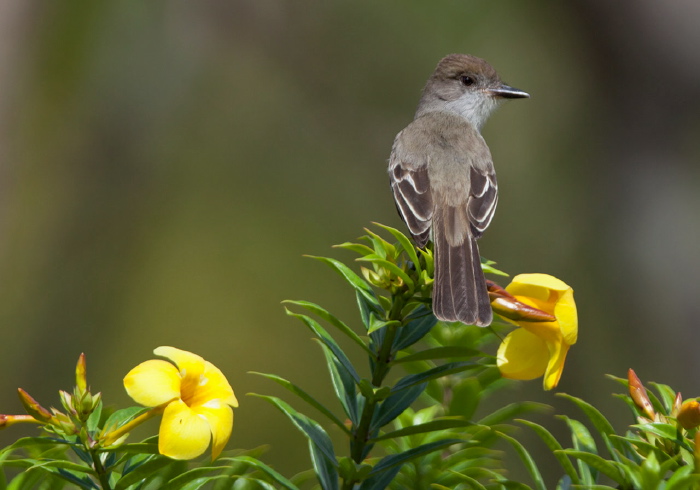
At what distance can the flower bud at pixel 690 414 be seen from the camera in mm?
1198

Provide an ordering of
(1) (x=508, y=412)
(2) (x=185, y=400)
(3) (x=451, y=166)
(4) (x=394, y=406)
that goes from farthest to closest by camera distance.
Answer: (3) (x=451, y=166), (1) (x=508, y=412), (4) (x=394, y=406), (2) (x=185, y=400)

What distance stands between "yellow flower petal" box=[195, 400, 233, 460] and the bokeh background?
364 cm

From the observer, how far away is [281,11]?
257 inches

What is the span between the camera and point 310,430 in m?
1.22

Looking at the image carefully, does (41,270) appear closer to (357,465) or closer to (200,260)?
(200,260)

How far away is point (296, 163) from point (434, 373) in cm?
482

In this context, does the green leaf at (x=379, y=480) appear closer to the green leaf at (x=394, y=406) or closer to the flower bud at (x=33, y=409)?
the green leaf at (x=394, y=406)

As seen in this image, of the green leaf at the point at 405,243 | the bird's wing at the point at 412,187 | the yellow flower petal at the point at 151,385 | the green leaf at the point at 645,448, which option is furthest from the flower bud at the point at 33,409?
the bird's wing at the point at 412,187

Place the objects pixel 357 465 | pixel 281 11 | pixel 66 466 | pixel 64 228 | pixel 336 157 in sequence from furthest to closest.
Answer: pixel 281 11 < pixel 336 157 < pixel 64 228 < pixel 357 465 < pixel 66 466

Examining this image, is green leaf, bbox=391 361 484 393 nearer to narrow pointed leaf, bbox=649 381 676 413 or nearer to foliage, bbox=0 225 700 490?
foliage, bbox=0 225 700 490

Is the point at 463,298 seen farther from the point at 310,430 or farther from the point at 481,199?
the point at 481,199

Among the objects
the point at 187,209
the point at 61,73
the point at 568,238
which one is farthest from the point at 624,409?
the point at 61,73

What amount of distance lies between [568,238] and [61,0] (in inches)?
159

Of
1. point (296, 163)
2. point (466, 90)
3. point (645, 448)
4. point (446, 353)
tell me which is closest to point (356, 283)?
point (446, 353)
